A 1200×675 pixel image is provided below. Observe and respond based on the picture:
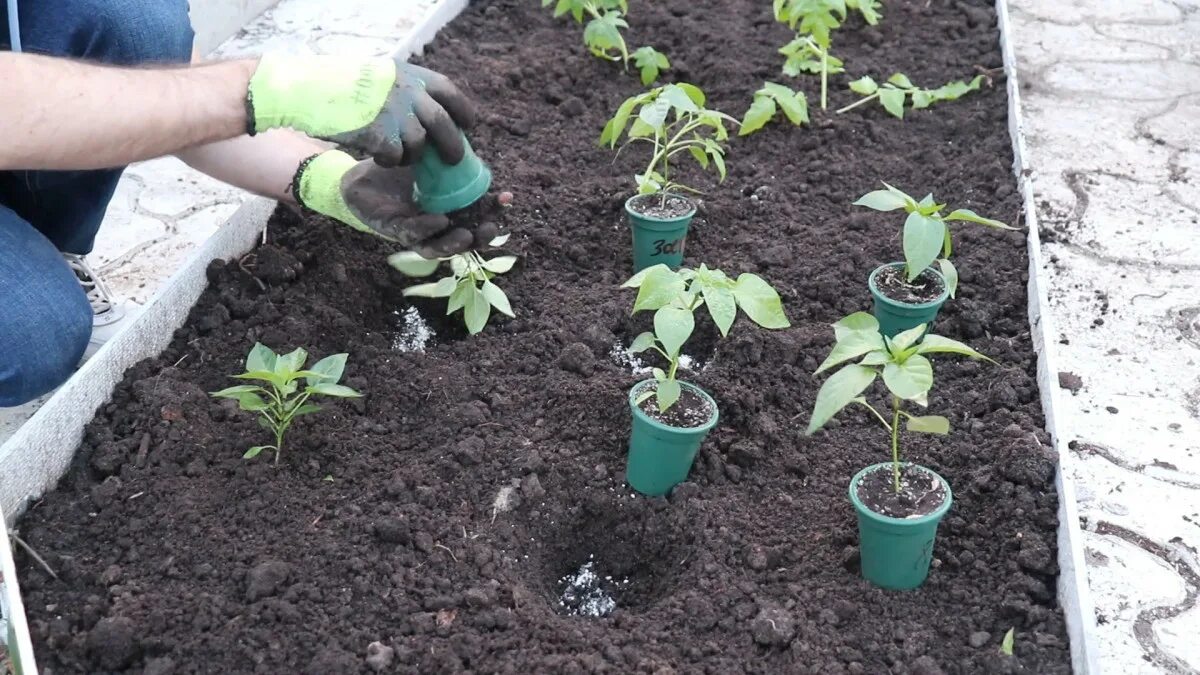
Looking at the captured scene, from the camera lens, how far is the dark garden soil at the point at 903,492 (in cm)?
179

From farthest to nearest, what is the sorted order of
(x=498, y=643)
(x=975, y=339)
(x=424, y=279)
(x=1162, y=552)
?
(x=424, y=279), (x=975, y=339), (x=1162, y=552), (x=498, y=643)

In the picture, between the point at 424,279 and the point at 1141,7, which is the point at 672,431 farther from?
the point at 1141,7

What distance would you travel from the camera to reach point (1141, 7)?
14.2ft

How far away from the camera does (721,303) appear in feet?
6.26

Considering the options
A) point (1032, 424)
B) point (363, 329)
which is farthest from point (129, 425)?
point (1032, 424)

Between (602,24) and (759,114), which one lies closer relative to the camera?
(759,114)

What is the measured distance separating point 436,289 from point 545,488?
553 millimetres

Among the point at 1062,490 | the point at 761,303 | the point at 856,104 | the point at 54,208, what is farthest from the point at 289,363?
the point at 856,104

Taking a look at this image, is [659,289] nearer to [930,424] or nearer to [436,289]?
[930,424]

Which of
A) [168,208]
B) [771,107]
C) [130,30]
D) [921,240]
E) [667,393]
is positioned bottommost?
[168,208]

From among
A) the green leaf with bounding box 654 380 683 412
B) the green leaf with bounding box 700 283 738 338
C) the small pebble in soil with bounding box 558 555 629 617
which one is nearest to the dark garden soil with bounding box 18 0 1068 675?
the small pebble in soil with bounding box 558 555 629 617

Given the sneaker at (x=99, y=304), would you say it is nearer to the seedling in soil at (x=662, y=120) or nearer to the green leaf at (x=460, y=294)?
the green leaf at (x=460, y=294)

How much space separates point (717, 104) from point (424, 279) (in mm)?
1134

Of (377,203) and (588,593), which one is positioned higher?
(377,203)
